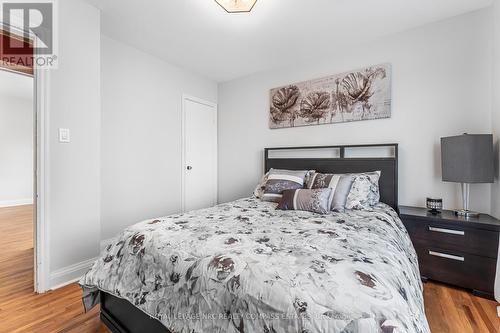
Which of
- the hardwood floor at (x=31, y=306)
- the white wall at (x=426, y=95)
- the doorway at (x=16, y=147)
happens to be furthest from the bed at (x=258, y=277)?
the doorway at (x=16, y=147)

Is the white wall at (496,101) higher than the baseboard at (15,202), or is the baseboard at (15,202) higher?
the white wall at (496,101)

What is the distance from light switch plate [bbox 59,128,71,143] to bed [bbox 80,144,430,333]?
3.67 feet

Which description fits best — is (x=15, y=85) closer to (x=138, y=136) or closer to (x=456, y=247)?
(x=138, y=136)

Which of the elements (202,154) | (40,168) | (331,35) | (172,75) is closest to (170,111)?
(172,75)

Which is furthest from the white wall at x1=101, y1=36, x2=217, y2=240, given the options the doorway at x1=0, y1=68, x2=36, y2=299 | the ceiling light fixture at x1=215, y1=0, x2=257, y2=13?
the doorway at x1=0, y1=68, x2=36, y2=299

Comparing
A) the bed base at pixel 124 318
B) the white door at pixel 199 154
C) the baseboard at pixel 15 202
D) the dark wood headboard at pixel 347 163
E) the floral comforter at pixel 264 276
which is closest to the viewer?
the floral comforter at pixel 264 276

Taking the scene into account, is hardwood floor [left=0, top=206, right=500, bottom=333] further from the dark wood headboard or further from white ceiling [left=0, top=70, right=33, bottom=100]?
white ceiling [left=0, top=70, right=33, bottom=100]

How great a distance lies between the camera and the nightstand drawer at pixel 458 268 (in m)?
1.85

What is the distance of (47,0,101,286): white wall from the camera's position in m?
1.96

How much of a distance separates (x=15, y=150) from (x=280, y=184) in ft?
21.2

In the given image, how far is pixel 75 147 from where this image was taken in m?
2.08

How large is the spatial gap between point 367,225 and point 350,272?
32.1 inches

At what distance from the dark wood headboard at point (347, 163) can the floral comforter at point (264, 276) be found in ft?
3.02

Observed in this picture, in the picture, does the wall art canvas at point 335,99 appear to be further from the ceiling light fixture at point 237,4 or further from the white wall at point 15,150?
Answer: the white wall at point 15,150
